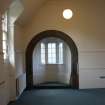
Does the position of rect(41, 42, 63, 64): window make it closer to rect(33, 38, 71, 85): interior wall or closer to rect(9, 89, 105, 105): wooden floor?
rect(33, 38, 71, 85): interior wall

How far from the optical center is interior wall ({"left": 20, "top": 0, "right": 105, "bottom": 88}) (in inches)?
321

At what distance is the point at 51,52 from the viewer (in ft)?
33.2

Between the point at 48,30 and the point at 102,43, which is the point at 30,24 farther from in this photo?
the point at 102,43

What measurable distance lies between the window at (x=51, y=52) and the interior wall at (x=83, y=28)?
6.33ft

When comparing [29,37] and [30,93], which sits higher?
[29,37]

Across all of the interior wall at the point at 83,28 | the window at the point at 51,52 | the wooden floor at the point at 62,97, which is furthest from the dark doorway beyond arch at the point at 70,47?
the window at the point at 51,52

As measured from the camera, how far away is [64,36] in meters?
8.21

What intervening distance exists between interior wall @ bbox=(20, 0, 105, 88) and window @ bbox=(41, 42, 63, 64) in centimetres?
193

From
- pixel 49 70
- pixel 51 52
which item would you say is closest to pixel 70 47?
pixel 51 52

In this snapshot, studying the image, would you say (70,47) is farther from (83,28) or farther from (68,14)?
(68,14)

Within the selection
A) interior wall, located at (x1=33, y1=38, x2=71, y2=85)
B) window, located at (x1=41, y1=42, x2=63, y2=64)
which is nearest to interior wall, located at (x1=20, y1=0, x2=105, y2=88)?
interior wall, located at (x1=33, y1=38, x2=71, y2=85)

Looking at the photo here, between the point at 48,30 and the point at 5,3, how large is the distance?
11.7ft

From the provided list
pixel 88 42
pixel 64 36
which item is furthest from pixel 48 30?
pixel 88 42

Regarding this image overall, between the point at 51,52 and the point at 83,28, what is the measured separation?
93.9 inches
